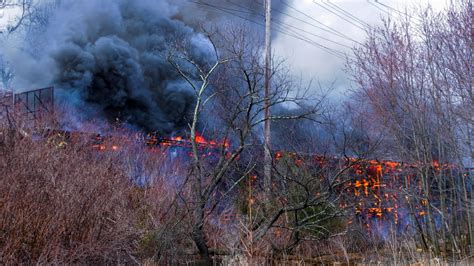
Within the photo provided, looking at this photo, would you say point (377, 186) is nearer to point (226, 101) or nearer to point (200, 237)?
point (226, 101)

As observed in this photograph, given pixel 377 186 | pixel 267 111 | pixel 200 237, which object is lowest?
pixel 200 237

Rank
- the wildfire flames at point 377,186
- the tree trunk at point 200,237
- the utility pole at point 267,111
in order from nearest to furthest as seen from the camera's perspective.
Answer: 1. the tree trunk at point 200,237
2. the utility pole at point 267,111
3. the wildfire flames at point 377,186

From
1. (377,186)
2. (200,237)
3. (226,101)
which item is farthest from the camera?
(377,186)

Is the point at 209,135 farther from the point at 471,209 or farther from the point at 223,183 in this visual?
the point at 471,209

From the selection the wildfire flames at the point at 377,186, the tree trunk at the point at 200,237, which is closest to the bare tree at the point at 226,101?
the tree trunk at the point at 200,237

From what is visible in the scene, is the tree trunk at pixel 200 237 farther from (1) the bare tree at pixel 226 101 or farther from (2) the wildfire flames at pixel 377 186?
(2) the wildfire flames at pixel 377 186

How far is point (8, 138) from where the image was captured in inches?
364

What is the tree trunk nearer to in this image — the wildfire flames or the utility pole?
the utility pole

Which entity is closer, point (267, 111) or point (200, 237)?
point (200, 237)

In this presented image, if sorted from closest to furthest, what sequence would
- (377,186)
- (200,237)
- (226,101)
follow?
(200,237)
(226,101)
(377,186)

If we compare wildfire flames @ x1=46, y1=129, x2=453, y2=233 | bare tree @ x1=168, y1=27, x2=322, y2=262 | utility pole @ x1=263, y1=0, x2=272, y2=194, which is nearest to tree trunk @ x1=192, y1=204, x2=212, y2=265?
bare tree @ x1=168, y1=27, x2=322, y2=262

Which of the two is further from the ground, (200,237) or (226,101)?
(226,101)

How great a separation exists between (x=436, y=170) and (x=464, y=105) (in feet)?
9.56

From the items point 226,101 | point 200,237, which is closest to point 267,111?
point 226,101
